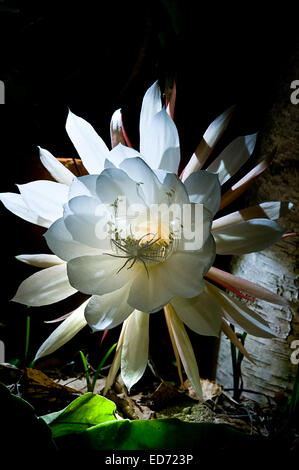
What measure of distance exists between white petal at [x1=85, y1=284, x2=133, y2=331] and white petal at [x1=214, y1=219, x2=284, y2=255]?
8.0 inches

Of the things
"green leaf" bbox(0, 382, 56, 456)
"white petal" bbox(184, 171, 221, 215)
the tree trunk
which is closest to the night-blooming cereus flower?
"white petal" bbox(184, 171, 221, 215)

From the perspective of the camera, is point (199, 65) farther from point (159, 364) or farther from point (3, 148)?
point (159, 364)

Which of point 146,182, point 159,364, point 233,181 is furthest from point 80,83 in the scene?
point 159,364

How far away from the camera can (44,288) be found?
83cm

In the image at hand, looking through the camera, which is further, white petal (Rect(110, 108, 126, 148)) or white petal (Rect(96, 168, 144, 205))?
white petal (Rect(110, 108, 126, 148))

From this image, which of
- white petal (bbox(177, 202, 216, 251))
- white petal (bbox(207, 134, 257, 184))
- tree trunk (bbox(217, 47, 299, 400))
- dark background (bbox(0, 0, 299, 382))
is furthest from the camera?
dark background (bbox(0, 0, 299, 382))

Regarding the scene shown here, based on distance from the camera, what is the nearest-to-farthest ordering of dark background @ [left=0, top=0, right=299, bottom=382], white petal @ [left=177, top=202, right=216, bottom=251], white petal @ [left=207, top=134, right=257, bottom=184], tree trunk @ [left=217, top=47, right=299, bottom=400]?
white petal @ [left=177, top=202, right=216, bottom=251] < white petal @ [left=207, top=134, right=257, bottom=184] < tree trunk @ [left=217, top=47, right=299, bottom=400] < dark background @ [left=0, top=0, right=299, bottom=382]

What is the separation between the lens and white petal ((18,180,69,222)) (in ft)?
2.63

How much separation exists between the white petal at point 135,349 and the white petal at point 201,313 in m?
0.08

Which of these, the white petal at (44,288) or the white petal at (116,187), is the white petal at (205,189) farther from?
the white petal at (44,288)

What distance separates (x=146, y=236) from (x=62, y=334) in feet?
0.85

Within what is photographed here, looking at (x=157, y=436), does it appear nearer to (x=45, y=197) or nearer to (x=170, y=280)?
(x=170, y=280)

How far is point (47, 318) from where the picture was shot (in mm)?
1204

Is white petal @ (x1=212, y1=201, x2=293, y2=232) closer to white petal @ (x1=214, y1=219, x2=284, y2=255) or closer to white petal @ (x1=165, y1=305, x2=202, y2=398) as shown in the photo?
white petal @ (x1=214, y1=219, x2=284, y2=255)
